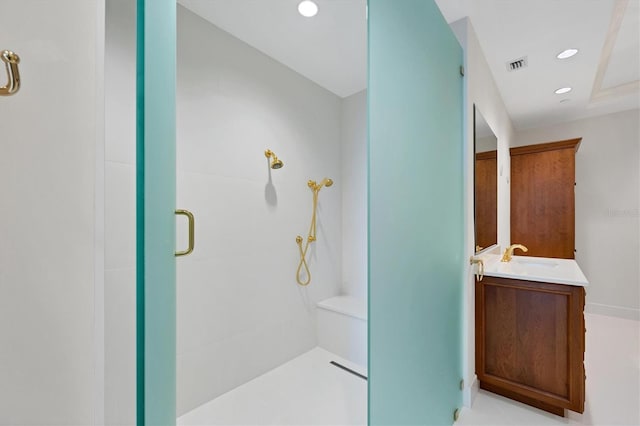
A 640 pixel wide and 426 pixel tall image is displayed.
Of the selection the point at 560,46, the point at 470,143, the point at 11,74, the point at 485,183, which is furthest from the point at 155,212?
the point at 560,46

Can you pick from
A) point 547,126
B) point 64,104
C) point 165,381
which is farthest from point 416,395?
point 547,126

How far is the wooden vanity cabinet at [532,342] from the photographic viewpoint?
5.32 feet

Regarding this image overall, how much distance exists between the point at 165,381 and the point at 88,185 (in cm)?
47

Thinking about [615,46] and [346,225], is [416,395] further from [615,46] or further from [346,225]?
[615,46]

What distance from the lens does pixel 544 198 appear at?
323 centimetres

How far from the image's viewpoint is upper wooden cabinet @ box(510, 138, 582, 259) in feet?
10.0

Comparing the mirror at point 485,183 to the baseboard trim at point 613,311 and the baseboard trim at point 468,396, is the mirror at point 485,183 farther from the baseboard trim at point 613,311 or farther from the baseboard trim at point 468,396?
the baseboard trim at point 613,311

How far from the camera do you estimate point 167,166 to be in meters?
0.64

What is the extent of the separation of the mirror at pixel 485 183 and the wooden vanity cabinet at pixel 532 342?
1.31 feet

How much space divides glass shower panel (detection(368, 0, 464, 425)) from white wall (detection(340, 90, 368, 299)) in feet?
3.90

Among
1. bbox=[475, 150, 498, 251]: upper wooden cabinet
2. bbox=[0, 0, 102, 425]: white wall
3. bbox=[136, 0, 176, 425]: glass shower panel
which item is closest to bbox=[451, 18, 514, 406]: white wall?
bbox=[475, 150, 498, 251]: upper wooden cabinet

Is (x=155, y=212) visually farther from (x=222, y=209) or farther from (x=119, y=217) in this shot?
(x=222, y=209)

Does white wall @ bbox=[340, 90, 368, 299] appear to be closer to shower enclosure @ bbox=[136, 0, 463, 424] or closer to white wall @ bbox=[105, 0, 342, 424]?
white wall @ bbox=[105, 0, 342, 424]

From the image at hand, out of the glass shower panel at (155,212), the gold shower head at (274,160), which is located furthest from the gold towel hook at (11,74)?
the gold shower head at (274,160)
